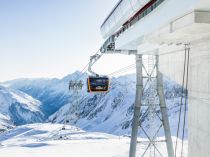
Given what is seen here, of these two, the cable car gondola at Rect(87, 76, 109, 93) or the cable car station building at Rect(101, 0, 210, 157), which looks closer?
the cable car station building at Rect(101, 0, 210, 157)

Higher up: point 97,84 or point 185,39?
point 185,39

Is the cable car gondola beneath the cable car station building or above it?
beneath

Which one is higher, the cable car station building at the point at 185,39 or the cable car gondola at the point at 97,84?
the cable car station building at the point at 185,39

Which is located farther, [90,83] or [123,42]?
[90,83]

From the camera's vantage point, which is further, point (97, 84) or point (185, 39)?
point (97, 84)

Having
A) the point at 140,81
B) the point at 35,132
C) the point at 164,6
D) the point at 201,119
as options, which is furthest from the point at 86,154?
the point at 35,132

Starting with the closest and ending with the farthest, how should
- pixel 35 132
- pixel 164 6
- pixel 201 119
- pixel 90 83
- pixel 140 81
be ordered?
pixel 164 6
pixel 201 119
pixel 140 81
pixel 90 83
pixel 35 132

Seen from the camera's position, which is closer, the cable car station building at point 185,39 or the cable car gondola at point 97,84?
the cable car station building at point 185,39

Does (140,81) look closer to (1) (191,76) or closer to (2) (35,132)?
(1) (191,76)
